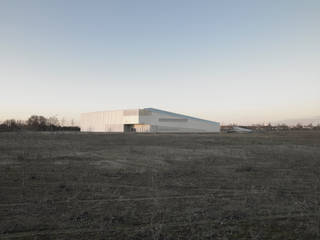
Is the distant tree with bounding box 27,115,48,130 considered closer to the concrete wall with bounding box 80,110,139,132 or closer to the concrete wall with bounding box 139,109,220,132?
the concrete wall with bounding box 80,110,139,132

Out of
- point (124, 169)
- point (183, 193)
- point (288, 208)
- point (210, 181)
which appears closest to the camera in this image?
point (288, 208)

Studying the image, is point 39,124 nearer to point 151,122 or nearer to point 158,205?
point 151,122

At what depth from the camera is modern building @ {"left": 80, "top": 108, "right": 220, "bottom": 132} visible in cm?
6306

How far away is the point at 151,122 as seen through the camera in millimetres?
63094

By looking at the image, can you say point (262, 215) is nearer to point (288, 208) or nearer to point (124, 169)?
point (288, 208)

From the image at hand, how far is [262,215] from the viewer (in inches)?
173

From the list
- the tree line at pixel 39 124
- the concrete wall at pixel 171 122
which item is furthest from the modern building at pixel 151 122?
the tree line at pixel 39 124

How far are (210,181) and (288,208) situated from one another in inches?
108

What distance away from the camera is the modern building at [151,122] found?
63.1m

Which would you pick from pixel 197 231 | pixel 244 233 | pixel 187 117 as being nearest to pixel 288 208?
pixel 244 233

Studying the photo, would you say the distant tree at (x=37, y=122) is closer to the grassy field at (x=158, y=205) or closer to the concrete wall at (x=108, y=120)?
the concrete wall at (x=108, y=120)

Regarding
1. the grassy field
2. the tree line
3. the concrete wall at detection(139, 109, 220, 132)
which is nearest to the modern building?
the concrete wall at detection(139, 109, 220, 132)

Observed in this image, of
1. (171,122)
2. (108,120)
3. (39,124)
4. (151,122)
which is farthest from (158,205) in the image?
(39,124)

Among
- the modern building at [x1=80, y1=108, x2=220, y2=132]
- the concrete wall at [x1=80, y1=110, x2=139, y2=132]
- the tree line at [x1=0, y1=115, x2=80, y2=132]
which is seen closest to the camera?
the modern building at [x1=80, y1=108, x2=220, y2=132]
